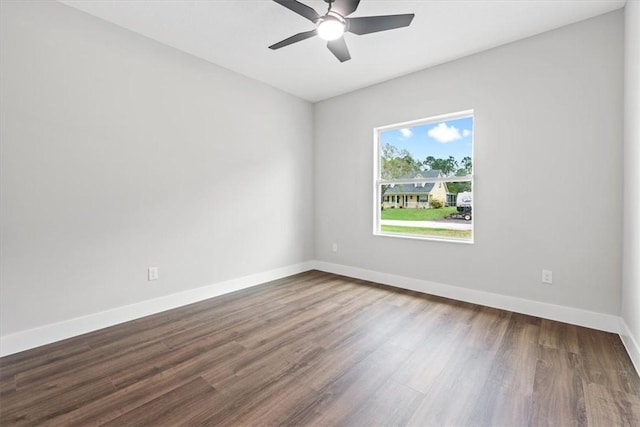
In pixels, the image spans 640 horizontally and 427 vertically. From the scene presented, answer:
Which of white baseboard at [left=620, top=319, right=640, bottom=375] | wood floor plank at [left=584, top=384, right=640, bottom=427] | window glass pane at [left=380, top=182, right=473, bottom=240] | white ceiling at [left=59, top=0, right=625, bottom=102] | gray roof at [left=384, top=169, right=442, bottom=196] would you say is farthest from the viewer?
gray roof at [left=384, top=169, right=442, bottom=196]

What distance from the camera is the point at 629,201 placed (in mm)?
2172

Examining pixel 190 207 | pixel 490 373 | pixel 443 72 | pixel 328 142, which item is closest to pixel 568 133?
pixel 443 72

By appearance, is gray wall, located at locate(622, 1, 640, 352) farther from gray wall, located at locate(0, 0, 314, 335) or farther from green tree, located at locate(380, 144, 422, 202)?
gray wall, located at locate(0, 0, 314, 335)

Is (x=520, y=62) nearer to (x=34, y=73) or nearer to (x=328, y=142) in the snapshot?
(x=328, y=142)

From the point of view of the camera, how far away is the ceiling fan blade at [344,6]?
6.54 ft

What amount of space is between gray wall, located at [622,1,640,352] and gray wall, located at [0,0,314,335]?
363 cm

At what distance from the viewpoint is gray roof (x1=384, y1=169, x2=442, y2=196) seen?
3590 millimetres

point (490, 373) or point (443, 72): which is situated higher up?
point (443, 72)

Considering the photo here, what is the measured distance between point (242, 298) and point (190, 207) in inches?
48.2

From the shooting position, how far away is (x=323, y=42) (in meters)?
2.87

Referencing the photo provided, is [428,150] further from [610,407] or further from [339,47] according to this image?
[610,407]

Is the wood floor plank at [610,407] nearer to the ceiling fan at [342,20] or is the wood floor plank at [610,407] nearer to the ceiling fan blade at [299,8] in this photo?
the ceiling fan at [342,20]

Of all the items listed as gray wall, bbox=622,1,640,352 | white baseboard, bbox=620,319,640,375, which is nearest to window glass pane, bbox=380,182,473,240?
gray wall, bbox=622,1,640,352

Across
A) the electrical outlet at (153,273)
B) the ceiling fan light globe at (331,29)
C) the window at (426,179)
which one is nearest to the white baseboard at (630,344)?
the window at (426,179)
